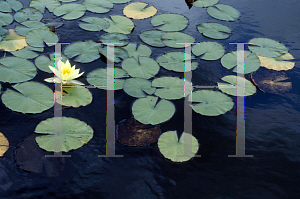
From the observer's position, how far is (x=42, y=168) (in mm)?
2289

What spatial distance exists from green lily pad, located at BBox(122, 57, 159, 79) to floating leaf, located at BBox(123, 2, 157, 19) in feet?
4.04

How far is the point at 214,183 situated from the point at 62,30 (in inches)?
124

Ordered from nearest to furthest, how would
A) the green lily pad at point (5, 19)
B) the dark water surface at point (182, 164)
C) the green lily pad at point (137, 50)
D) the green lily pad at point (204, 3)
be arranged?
the dark water surface at point (182, 164), the green lily pad at point (137, 50), the green lily pad at point (5, 19), the green lily pad at point (204, 3)

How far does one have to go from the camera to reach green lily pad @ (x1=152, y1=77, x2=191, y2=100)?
3016 mm

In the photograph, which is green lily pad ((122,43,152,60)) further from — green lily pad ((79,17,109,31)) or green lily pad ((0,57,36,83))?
green lily pad ((0,57,36,83))

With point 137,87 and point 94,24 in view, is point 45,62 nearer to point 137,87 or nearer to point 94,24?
point 94,24

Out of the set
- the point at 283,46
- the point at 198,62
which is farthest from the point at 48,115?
the point at 283,46

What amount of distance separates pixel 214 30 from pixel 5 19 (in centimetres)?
341

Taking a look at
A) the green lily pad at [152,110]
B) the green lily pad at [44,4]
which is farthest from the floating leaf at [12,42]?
the green lily pad at [152,110]

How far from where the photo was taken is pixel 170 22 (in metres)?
4.22

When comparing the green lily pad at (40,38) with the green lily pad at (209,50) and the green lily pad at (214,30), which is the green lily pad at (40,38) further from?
the green lily pad at (214,30)

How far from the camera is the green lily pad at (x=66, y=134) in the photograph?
2.43m

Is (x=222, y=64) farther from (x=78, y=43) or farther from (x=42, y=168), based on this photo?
(x=42, y=168)

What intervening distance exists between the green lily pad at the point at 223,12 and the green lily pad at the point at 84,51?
7.30 ft
